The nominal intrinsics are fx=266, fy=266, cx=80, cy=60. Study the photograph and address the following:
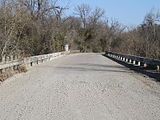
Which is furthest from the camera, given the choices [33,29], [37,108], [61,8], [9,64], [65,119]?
[61,8]

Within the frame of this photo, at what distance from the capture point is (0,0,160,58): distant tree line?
57.9 ft

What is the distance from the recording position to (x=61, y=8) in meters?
49.9

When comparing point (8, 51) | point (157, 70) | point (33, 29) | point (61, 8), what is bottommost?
point (157, 70)

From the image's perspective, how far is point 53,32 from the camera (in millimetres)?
41969

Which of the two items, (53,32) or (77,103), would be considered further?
(53,32)

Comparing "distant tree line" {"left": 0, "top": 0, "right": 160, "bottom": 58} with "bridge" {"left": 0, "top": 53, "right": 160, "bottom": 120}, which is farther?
"distant tree line" {"left": 0, "top": 0, "right": 160, "bottom": 58}

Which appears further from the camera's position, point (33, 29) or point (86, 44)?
point (86, 44)

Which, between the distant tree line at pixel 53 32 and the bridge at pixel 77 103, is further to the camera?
the distant tree line at pixel 53 32

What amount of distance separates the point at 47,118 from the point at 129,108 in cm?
224

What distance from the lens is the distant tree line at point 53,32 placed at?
17641 millimetres

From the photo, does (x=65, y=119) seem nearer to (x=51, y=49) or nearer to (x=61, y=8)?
(x=51, y=49)

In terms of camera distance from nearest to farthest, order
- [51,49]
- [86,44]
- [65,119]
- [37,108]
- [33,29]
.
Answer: [65,119]
[37,108]
[33,29]
[51,49]
[86,44]

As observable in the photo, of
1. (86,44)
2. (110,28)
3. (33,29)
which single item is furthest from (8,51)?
(110,28)

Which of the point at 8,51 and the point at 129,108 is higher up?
the point at 8,51
